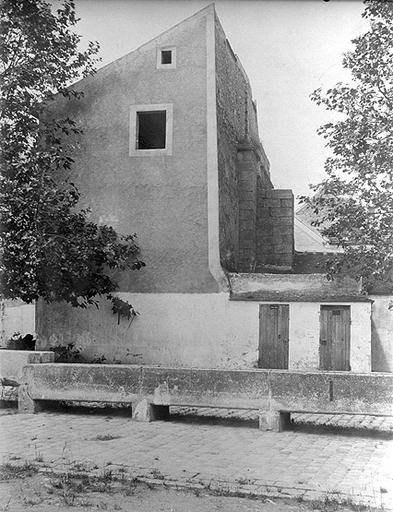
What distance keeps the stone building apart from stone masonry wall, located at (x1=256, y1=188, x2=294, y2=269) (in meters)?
2.28

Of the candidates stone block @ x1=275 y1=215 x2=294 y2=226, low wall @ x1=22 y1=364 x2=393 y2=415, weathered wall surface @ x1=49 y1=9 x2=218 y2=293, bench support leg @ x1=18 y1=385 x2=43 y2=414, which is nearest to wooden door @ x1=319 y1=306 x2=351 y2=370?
weathered wall surface @ x1=49 y1=9 x2=218 y2=293

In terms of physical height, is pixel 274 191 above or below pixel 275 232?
above

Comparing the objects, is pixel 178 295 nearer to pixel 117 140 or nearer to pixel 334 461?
pixel 117 140

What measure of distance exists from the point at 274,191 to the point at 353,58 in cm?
1007

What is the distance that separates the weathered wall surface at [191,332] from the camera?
1495 cm

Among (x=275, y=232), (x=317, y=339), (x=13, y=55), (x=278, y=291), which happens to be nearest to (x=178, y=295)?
(x=278, y=291)

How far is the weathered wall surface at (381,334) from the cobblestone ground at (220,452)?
6.04 m

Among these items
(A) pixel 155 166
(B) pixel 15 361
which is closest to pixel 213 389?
(B) pixel 15 361

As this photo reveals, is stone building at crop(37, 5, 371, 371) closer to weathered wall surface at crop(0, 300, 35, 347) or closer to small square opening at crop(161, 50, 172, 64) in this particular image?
small square opening at crop(161, 50, 172, 64)

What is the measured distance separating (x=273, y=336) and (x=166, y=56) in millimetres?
7749

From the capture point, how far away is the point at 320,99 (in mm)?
10438

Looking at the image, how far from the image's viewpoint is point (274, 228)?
1961cm

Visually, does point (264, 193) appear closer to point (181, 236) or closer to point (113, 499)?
point (181, 236)

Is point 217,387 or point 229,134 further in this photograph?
point 229,134
